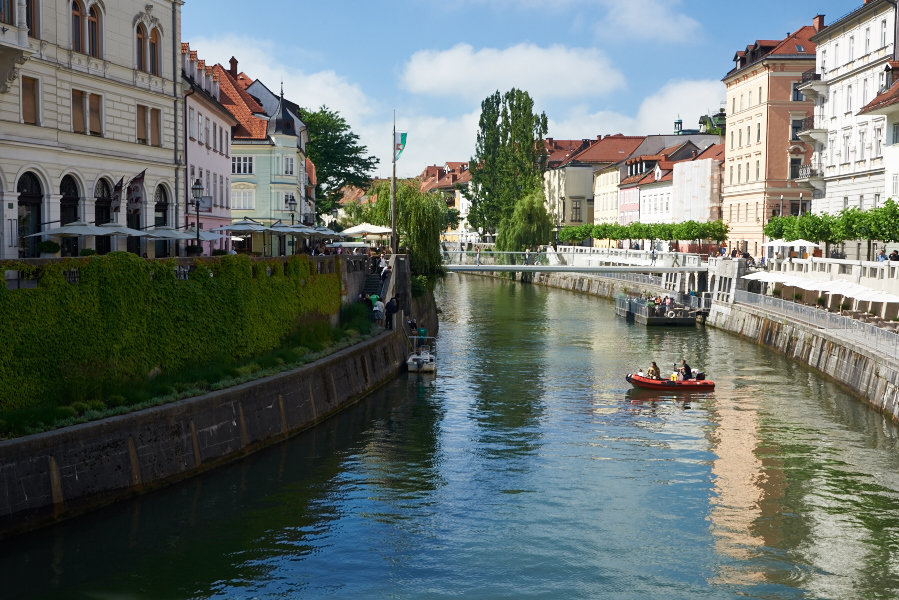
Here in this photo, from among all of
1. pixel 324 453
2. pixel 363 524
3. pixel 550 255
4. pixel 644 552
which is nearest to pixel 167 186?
pixel 324 453

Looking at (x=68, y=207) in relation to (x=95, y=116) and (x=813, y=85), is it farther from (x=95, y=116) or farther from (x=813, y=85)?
(x=813, y=85)

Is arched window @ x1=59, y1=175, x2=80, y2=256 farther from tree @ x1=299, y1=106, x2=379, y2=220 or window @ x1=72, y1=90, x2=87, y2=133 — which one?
tree @ x1=299, y1=106, x2=379, y2=220

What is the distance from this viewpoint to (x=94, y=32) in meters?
35.4

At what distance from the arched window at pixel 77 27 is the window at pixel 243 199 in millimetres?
34058

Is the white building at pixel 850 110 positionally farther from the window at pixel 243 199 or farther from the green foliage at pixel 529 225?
the green foliage at pixel 529 225

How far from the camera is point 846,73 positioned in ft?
200

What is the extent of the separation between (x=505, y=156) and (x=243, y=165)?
4709 cm

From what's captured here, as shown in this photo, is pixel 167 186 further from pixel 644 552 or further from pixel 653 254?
pixel 653 254

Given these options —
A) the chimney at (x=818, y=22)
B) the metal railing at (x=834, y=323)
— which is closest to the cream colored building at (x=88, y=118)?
the metal railing at (x=834, y=323)

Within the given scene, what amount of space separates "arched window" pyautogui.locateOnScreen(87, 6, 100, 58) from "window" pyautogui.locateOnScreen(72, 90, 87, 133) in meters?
1.54

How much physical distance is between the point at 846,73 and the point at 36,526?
54.2 meters

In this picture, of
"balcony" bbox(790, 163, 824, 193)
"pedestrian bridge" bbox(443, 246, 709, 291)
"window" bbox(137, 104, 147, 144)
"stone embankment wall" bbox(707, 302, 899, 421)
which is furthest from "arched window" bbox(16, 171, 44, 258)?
"balcony" bbox(790, 163, 824, 193)

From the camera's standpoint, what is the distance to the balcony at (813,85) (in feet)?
213

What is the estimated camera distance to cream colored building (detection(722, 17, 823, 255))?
79.5 meters
